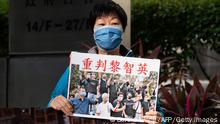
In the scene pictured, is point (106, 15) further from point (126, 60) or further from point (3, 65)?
point (3, 65)

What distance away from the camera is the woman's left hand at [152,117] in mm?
2656

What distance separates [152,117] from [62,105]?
488mm

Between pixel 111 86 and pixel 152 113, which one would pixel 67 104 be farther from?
pixel 152 113

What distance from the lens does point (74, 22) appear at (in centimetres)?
519

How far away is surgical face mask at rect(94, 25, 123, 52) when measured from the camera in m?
2.88

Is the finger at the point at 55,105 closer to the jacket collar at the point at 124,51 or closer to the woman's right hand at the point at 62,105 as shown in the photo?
the woman's right hand at the point at 62,105

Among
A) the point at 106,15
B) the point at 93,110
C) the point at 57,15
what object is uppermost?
the point at 57,15

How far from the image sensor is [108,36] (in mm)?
2877

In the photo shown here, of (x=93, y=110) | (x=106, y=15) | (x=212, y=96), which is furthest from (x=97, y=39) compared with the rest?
(x=212, y=96)

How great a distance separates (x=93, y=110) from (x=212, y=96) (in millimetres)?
2265

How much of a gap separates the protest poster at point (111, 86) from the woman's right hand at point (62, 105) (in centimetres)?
3

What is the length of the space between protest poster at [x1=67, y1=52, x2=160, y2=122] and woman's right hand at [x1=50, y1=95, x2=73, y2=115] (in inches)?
1.2

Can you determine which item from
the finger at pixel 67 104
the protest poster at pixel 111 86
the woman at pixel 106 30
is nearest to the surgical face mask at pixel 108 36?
the woman at pixel 106 30

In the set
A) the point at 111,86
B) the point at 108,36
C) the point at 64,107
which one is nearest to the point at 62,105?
the point at 64,107
